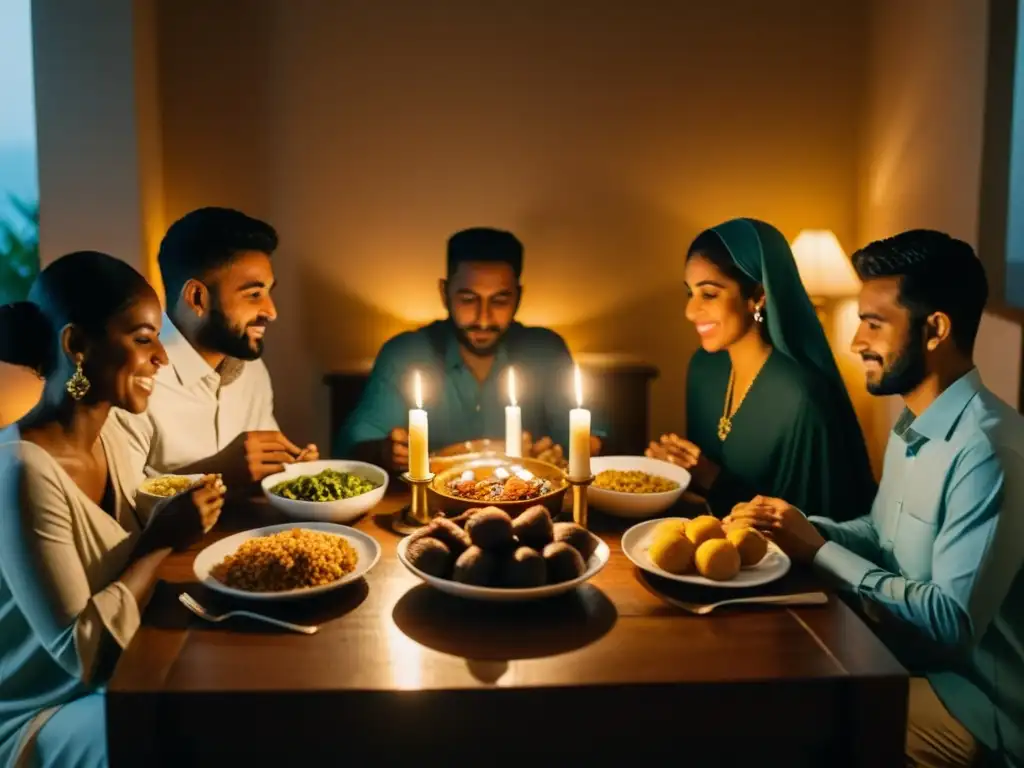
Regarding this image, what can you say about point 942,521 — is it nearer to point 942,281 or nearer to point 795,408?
point 942,281

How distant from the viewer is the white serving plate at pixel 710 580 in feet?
5.36

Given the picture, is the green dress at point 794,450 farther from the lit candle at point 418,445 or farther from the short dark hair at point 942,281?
the lit candle at point 418,445

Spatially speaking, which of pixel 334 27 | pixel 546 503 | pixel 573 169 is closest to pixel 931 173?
pixel 573 169

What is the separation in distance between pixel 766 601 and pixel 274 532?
906mm

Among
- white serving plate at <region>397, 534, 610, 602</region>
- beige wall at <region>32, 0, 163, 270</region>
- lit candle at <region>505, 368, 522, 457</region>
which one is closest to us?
white serving plate at <region>397, 534, 610, 602</region>

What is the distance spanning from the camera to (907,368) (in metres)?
1.74

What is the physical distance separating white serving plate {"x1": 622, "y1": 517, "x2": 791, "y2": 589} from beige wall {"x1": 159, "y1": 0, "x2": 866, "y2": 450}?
1594mm

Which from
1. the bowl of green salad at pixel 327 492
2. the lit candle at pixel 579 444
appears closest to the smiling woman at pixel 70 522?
the bowl of green salad at pixel 327 492

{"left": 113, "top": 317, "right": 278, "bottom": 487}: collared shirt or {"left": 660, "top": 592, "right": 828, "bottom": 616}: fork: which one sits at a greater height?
{"left": 113, "top": 317, "right": 278, "bottom": 487}: collared shirt

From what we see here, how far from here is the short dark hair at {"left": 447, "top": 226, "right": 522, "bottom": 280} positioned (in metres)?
2.78

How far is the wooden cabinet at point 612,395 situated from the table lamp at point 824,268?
0.57 m

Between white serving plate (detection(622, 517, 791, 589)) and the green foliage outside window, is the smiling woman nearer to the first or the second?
white serving plate (detection(622, 517, 791, 589))

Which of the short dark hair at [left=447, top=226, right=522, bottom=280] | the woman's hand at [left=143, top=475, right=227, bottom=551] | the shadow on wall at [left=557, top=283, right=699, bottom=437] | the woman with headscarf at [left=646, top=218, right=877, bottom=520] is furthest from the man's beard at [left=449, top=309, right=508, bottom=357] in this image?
the woman's hand at [left=143, top=475, right=227, bottom=551]

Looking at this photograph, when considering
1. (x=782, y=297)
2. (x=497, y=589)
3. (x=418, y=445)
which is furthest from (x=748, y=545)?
(x=782, y=297)
